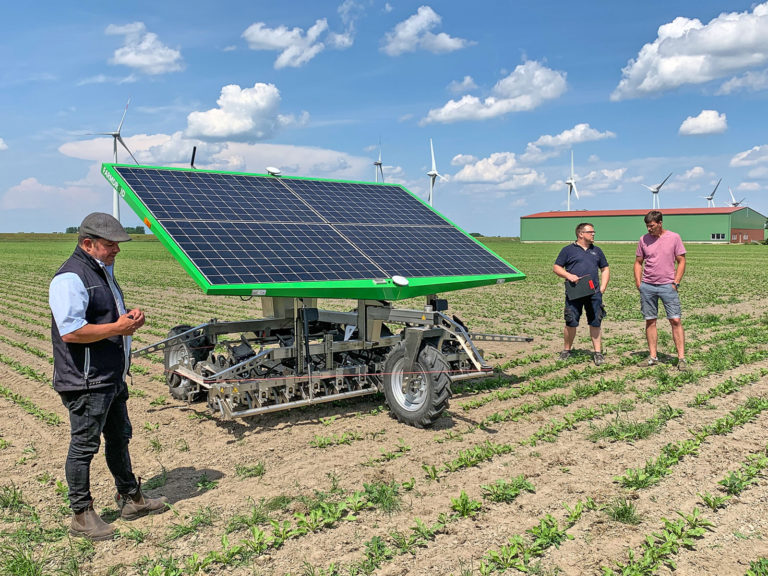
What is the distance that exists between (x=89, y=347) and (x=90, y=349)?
0.02 meters

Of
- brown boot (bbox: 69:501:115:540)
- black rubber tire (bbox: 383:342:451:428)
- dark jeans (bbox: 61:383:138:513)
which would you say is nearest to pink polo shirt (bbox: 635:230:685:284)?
black rubber tire (bbox: 383:342:451:428)

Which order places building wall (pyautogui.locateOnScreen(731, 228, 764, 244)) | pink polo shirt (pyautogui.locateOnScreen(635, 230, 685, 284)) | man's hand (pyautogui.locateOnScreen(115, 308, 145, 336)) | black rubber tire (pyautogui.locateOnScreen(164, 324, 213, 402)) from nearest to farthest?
man's hand (pyautogui.locateOnScreen(115, 308, 145, 336)) → black rubber tire (pyautogui.locateOnScreen(164, 324, 213, 402)) → pink polo shirt (pyautogui.locateOnScreen(635, 230, 685, 284)) → building wall (pyautogui.locateOnScreen(731, 228, 764, 244))

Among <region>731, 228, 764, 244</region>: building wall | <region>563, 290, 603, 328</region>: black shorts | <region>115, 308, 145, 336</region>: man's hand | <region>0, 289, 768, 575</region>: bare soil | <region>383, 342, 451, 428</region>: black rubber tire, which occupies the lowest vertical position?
<region>0, 289, 768, 575</region>: bare soil

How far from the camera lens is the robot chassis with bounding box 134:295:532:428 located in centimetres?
723

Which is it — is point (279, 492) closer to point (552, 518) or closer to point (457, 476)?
point (457, 476)

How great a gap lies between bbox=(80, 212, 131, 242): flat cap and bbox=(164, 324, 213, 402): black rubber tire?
397cm

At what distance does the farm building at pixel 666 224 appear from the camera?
90988 millimetres

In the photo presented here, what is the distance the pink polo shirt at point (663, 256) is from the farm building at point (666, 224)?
87324mm

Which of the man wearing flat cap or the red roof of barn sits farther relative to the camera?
the red roof of barn

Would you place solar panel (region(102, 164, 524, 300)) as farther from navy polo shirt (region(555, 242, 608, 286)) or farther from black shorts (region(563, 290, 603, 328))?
black shorts (region(563, 290, 603, 328))

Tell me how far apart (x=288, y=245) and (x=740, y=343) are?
366 inches

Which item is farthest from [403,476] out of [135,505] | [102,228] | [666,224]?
[666,224]

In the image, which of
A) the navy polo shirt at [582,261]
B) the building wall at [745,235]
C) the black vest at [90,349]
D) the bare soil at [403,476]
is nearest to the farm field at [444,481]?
the bare soil at [403,476]

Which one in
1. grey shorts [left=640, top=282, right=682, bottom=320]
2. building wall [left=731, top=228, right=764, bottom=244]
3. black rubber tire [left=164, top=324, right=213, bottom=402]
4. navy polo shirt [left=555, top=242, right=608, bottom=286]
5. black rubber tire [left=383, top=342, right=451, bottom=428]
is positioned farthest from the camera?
building wall [left=731, top=228, right=764, bottom=244]
